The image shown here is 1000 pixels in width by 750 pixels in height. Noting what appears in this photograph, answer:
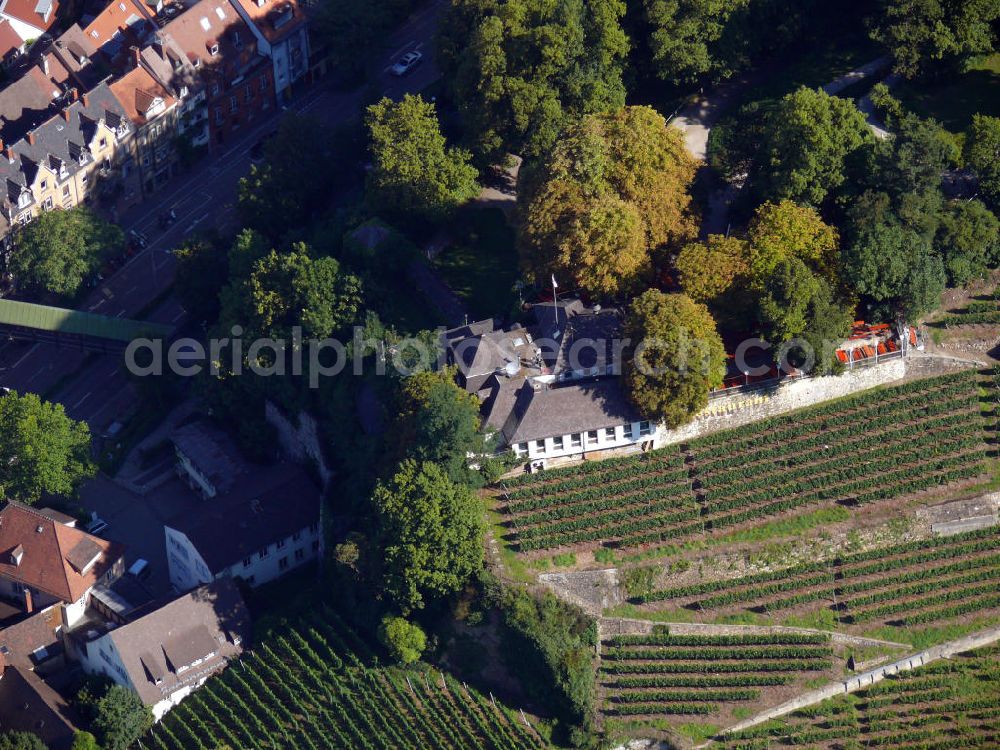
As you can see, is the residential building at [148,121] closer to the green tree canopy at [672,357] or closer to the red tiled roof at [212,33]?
the red tiled roof at [212,33]

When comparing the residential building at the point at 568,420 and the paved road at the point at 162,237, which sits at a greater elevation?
the paved road at the point at 162,237

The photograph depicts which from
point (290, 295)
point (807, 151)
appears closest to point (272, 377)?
point (290, 295)

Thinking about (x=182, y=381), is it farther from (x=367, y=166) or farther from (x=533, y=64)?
(x=533, y=64)

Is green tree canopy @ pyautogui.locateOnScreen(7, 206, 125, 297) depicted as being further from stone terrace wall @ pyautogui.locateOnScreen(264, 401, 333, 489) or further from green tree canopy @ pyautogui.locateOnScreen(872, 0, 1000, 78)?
green tree canopy @ pyautogui.locateOnScreen(872, 0, 1000, 78)

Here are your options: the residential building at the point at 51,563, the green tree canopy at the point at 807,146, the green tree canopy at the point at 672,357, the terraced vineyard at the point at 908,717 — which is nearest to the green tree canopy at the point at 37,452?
the residential building at the point at 51,563

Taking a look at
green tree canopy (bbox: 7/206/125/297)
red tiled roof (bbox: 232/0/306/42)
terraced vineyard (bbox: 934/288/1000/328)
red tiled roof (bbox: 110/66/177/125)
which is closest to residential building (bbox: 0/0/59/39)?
red tiled roof (bbox: 110/66/177/125)

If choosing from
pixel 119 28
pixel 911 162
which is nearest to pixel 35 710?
pixel 119 28
